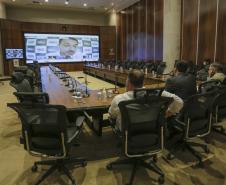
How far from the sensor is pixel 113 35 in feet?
50.9

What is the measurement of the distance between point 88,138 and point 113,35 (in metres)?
12.9

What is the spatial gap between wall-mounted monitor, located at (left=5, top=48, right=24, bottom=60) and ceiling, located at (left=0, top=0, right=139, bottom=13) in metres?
2.66

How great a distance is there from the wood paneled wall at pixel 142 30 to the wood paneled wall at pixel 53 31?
1066 millimetres

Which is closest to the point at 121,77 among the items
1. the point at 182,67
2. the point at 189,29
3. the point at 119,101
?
the point at 189,29

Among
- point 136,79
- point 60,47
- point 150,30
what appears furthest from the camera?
point 60,47

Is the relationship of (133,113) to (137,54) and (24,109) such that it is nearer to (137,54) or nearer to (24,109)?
(24,109)

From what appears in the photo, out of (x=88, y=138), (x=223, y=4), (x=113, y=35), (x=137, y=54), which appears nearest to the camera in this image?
(x=88, y=138)

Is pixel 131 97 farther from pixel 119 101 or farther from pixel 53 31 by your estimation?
pixel 53 31

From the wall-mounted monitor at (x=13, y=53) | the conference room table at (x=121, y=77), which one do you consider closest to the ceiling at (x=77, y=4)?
the wall-mounted monitor at (x=13, y=53)

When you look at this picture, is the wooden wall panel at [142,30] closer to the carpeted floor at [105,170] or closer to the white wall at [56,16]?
the white wall at [56,16]

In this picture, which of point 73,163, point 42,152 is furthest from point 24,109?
point 73,163

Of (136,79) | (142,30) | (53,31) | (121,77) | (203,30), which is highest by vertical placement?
(53,31)

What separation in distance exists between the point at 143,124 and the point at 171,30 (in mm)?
7176

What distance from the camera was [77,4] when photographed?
13.2 meters
